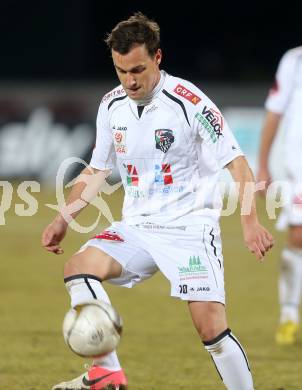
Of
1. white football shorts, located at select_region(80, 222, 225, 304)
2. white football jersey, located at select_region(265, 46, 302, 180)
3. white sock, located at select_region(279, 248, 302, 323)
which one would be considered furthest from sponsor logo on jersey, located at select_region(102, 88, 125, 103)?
white sock, located at select_region(279, 248, 302, 323)

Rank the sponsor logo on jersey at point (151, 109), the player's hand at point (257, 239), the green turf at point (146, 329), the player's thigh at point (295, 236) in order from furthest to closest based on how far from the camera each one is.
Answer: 1. the player's thigh at point (295, 236)
2. the green turf at point (146, 329)
3. the sponsor logo on jersey at point (151, 109)
4. the player's hand at point (257, 239)

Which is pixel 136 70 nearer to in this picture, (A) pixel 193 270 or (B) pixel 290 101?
(A) pixel 193 270

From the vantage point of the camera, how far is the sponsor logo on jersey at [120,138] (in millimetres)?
5336

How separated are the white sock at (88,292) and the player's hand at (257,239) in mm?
768

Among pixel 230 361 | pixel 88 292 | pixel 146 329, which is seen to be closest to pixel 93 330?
pixel 88 292

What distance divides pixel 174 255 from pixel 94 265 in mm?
402

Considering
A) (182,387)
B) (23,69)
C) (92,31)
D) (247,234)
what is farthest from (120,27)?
(92,31)

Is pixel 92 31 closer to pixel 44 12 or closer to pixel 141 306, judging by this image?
pixel 44 12

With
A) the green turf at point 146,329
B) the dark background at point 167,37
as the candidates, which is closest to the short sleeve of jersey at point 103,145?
the green turf at point 146,329

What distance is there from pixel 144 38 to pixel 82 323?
4.59 feet

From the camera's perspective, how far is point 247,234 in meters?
4.93

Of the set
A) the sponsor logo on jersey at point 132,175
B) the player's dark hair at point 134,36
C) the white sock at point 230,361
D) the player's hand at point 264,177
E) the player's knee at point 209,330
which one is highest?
the player's dark hair at point 134,36

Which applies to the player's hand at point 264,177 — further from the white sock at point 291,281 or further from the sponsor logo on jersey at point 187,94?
the sponsor logo on jersey at point 187,94

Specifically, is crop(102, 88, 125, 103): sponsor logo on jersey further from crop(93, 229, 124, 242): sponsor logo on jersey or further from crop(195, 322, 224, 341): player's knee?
crop(195, 322, 224, 341): player's knee
